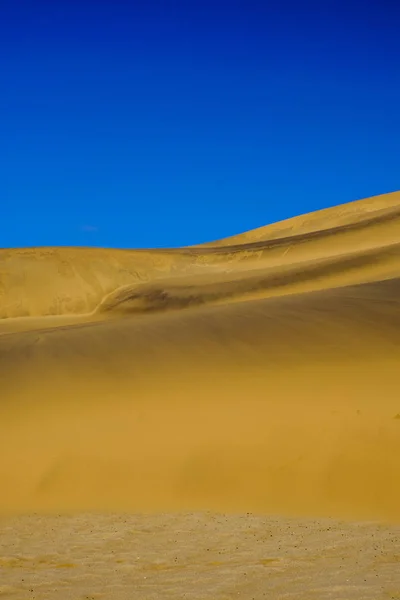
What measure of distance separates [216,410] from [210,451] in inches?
29.2

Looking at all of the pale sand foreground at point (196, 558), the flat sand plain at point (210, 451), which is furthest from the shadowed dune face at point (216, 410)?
the pale sand foreground at point (196, 558)

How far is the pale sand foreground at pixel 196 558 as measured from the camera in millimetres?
4348

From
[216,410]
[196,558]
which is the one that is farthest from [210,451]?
[196,558]

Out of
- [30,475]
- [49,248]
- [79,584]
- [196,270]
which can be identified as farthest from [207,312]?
[49,248]

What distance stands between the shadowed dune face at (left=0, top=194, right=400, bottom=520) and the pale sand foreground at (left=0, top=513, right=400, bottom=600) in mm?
657

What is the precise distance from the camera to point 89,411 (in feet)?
29.0

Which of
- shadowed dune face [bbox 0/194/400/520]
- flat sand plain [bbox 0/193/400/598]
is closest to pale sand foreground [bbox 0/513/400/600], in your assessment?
flat sand plain [bbox 0/193/400/598]

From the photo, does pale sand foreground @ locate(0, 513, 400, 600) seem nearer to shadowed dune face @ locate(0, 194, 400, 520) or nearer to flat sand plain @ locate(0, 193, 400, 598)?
flat sand plain @ locate(0, 193, 400, 598)

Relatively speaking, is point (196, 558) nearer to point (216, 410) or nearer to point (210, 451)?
point (210, 451)

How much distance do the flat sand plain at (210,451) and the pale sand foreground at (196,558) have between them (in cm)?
2

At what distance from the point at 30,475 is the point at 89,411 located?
1.09 meters

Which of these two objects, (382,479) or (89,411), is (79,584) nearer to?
(382,479)

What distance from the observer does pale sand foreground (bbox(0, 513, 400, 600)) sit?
4.35 meters

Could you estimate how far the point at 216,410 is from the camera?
8.52m
